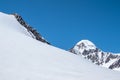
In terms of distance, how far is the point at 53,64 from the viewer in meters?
10.5

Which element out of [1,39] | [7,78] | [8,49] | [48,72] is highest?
[1,39]

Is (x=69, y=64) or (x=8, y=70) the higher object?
(x=69, y=64)

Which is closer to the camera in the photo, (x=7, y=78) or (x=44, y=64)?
(x=7, y=78)

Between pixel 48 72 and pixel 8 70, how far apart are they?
1372mm

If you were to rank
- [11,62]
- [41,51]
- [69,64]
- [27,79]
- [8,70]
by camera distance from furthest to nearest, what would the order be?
[41,51] → [69,64] → [11,62] → [8,70] → [27,79]

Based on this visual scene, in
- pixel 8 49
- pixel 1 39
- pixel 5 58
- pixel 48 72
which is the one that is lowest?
pixel 48 72

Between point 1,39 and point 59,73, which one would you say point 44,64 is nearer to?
point 59,73

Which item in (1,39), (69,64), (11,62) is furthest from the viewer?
(1,39)

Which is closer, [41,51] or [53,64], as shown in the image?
[53,64]

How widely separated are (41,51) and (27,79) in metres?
4.10

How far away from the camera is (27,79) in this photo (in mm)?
8500

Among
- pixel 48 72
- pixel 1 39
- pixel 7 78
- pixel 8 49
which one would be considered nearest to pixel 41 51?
pixel 8 49

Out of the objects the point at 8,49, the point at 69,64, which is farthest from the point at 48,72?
the point at 8,49

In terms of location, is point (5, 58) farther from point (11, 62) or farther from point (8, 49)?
point (8, 49)
